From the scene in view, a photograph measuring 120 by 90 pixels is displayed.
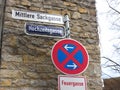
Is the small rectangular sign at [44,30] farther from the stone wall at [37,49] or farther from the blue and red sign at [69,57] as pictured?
the blue and red sign at [69,57]

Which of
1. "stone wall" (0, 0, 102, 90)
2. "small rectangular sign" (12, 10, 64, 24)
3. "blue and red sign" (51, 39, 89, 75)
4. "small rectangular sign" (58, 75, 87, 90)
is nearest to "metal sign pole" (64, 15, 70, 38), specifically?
"small rectangular sign" (12, 10, 64, 24)

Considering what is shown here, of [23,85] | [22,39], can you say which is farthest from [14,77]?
[22,39]

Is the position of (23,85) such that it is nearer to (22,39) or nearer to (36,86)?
(36,86)

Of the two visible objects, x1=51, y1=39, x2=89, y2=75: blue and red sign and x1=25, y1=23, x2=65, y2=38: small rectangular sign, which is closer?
x1=51, y1=39, x2=89, y2=75: blue and red sign

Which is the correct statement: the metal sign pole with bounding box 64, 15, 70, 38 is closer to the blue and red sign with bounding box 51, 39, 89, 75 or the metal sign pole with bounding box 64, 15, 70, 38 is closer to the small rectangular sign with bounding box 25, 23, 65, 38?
the small rectangular sign with bounding box 25, 23, 65, 38

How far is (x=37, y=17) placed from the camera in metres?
5.04

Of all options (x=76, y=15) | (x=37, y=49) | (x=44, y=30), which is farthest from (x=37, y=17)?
(x=76, y=15)

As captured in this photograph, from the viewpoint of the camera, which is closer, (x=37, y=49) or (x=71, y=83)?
(x=71, y=83)

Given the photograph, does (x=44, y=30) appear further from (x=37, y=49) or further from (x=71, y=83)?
(x=71, y=83)

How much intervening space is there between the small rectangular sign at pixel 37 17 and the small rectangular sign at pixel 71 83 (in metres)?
1.41

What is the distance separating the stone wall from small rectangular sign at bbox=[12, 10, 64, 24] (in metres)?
0.06

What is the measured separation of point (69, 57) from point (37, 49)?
95 cm

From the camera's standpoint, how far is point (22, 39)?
4.84 m

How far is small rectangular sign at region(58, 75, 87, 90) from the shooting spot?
153 inches
